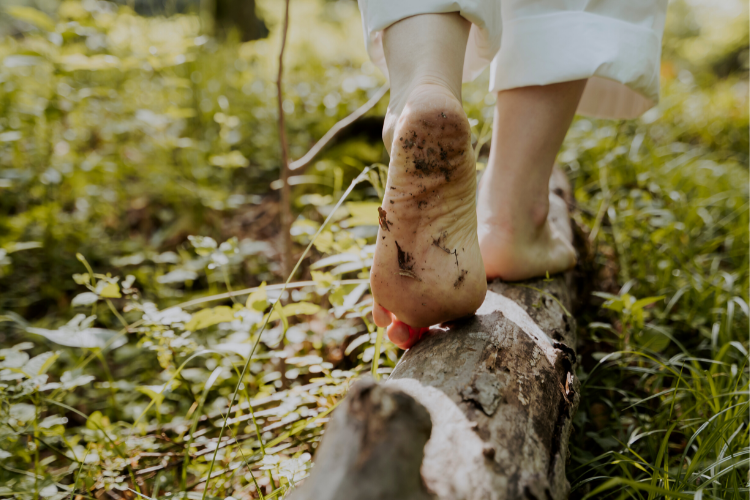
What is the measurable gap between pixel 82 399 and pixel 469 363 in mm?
1005

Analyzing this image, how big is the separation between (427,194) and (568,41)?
0.47 meters

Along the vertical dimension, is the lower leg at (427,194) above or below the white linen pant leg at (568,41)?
below

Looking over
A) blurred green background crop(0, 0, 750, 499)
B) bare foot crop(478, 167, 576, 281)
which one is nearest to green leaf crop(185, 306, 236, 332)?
blurred green background crop(0, 0, 750, 499)

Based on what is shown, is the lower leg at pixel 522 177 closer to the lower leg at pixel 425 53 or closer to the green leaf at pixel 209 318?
the lower leg at pixel 425 53

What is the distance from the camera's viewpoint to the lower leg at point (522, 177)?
34.0 inches

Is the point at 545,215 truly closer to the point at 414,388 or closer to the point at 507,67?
the point at 507,67

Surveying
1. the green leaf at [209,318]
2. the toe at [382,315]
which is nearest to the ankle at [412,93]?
the toe at [382,315]

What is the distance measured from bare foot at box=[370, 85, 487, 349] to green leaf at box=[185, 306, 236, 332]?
28 cm

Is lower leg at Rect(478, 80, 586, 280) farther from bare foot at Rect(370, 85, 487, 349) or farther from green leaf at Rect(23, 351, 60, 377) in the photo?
green leaf at Rect(23, 351, 60, 377)

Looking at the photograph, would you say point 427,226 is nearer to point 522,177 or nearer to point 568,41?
point 522,177

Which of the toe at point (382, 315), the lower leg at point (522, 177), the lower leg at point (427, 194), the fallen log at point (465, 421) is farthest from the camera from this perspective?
the lower leg at point (522, 177)

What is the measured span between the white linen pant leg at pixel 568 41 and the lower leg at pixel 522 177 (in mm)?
48

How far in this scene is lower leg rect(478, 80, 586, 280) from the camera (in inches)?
34.0

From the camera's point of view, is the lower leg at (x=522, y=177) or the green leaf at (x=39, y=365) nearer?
the green leaf at (x=39, y=365)
